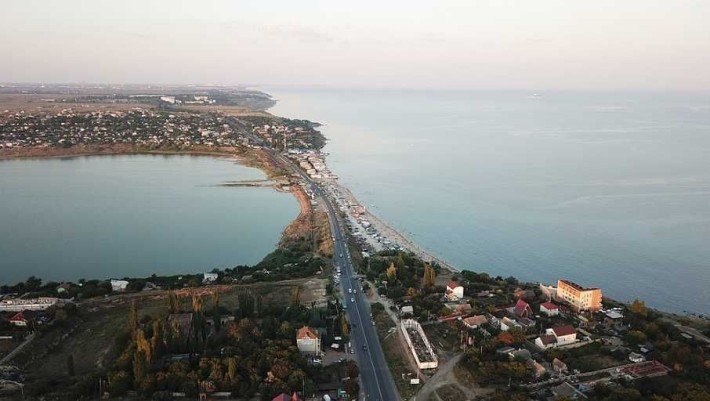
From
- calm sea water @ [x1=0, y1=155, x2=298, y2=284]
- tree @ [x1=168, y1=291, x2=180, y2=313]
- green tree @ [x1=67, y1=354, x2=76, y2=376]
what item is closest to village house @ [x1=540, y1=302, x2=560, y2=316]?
tree @ [x1=168, y1=291, x2=180, y2=313]

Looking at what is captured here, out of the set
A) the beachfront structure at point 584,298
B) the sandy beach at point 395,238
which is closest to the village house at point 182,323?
the sandy beach at point 395,238

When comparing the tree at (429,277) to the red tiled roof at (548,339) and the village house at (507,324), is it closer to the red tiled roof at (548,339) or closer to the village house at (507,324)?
the village house at (507,324)

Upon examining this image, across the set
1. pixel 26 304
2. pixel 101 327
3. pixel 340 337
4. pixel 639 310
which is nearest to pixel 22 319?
pixel 26 304

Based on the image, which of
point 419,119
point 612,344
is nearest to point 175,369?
point 612,344

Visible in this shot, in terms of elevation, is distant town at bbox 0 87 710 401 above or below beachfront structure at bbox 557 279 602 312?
below

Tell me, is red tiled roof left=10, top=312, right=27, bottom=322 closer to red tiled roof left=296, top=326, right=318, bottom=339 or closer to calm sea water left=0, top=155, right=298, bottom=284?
calm sea water left=0, top=155, right=298, bottom=284

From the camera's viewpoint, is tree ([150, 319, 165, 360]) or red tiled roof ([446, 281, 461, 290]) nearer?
tree ([150, 319, 165, 360])

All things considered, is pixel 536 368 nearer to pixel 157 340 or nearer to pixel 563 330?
pixel 563 330
